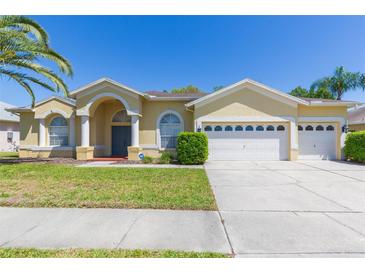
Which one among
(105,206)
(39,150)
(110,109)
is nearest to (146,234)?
(105,206)

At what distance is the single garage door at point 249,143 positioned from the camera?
41.7ft

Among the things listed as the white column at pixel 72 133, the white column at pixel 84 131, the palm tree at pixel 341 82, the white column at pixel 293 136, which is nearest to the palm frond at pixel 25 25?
the white column at pixel 84 131

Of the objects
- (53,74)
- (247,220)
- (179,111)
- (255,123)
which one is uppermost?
(53,74)

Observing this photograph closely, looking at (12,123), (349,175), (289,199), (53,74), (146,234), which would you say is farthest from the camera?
(12,123)

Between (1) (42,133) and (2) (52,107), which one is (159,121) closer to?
(2) (52,107)

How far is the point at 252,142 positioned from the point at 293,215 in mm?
8856

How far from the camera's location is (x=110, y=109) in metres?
15.2

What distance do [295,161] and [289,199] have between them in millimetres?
8194

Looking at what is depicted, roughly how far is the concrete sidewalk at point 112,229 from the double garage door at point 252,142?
872 cm

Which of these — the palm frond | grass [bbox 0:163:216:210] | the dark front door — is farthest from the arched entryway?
grass [bbox 0:163:216:210]

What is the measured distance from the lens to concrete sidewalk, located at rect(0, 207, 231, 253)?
3.11 metres

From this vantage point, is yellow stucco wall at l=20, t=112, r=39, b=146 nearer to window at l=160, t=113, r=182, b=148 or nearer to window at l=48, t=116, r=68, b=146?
window at l=48, t=116, r=68, b=146
